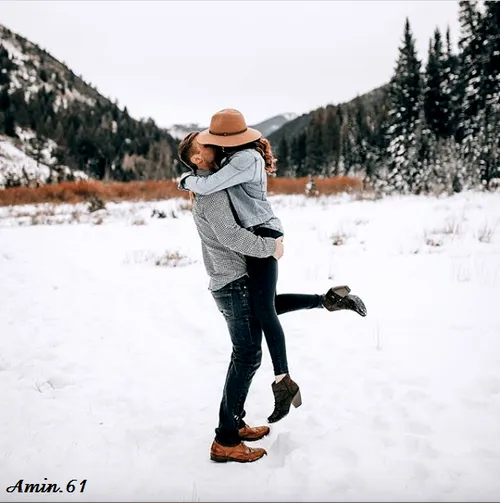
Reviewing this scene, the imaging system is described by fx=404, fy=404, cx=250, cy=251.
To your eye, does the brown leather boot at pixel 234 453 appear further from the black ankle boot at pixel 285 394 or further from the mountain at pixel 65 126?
the mountain at pixel 65 126

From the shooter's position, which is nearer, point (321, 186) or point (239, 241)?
point (239, 241)

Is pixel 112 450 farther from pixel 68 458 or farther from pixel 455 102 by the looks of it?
pixel 455 102

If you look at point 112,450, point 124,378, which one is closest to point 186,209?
point 124,378

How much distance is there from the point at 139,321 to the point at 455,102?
1410 inches

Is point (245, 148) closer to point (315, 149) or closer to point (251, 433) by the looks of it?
point (251, 433)

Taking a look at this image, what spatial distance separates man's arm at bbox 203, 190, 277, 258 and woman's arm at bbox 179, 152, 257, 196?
65 mm

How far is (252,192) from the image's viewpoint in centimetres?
227

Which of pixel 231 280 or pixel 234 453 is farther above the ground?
pixel 231 280

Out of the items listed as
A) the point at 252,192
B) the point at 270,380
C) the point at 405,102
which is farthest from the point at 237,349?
the point at 405,102

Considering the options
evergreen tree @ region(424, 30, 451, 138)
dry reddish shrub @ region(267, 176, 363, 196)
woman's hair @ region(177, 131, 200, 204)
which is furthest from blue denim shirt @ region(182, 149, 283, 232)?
evergreen tree @ region(424, 30, 451, 138)

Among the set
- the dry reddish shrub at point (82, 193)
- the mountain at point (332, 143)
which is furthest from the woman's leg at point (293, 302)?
the mountain at point (332, 143)

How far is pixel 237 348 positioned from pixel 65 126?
54.2 m

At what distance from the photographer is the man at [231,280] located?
2.14m

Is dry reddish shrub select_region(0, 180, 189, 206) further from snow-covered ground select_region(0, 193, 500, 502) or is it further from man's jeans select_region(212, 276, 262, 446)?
man's jeans select_region(212, 276, 262, 446)
